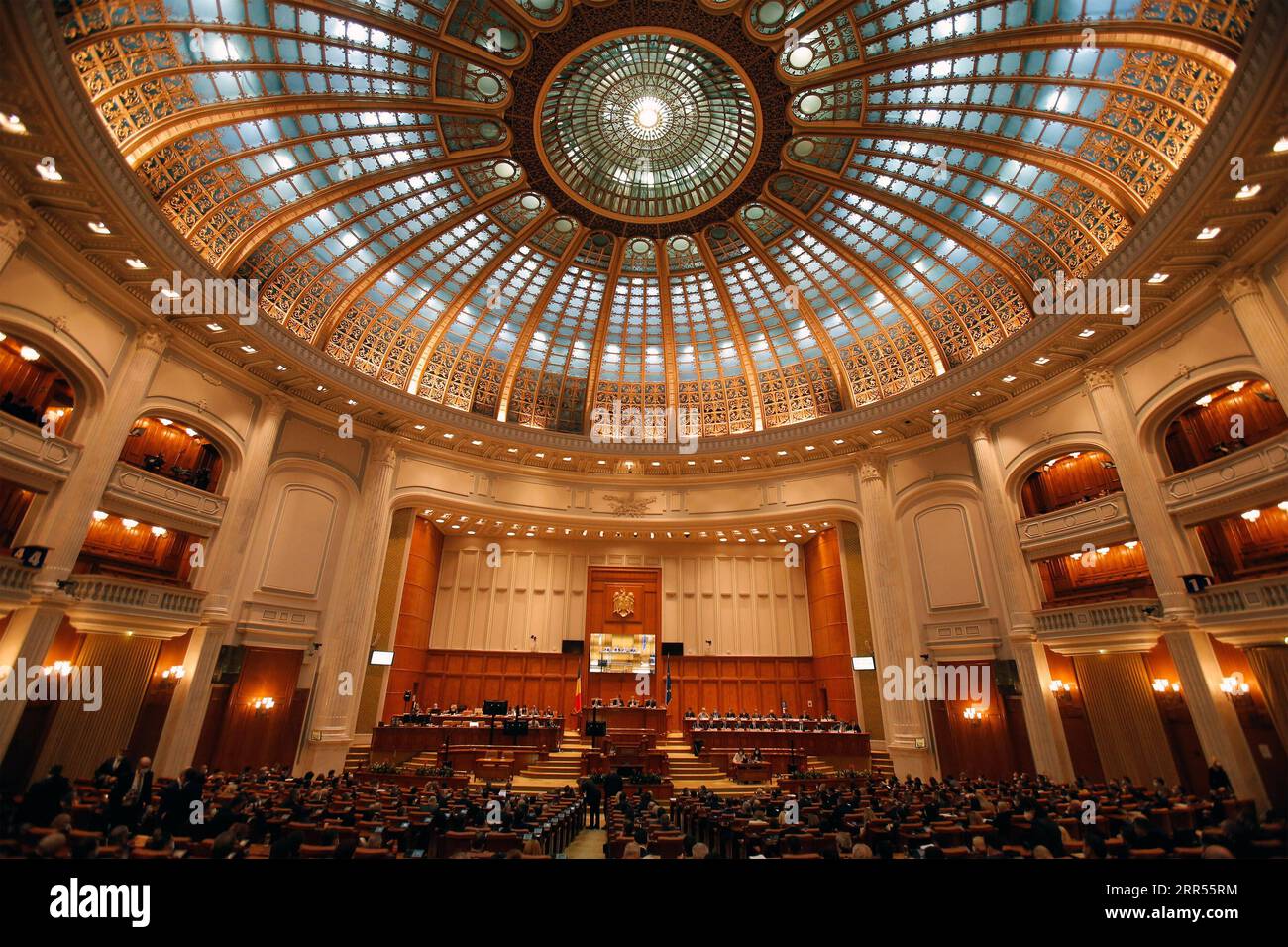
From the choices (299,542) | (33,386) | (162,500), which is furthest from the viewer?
(299,542)

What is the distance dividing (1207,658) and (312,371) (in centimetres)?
2499

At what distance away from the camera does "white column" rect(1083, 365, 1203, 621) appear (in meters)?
13.3

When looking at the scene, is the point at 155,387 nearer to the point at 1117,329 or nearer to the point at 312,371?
the point at 312,371

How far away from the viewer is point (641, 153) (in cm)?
1927

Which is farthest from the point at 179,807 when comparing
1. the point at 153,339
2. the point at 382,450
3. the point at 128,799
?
the point at 382,450

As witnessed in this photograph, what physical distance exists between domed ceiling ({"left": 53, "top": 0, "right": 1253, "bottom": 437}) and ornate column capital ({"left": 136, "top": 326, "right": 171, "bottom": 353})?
2498mm

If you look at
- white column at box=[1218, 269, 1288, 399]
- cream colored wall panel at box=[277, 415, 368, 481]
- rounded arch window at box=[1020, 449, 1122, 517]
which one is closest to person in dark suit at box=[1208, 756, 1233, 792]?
rounded arch window at box=[1020, 449, 1122, 517]

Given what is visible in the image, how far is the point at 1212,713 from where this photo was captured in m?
12.3

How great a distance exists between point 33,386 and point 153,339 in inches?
102

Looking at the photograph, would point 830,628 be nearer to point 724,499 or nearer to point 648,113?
point 724,499

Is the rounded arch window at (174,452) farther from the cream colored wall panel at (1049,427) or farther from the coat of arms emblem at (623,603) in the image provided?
the cream colored wall panel at (1049,427)

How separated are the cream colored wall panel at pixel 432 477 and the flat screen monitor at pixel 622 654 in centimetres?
890

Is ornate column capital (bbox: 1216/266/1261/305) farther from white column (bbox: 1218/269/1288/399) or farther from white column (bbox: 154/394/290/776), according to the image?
white column (bbox: 154/394/290/776)
